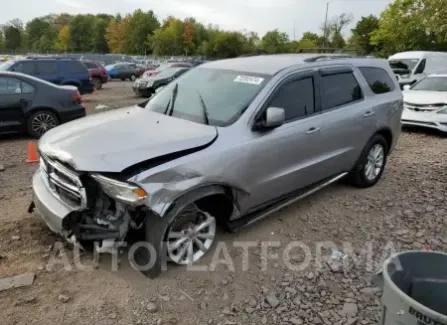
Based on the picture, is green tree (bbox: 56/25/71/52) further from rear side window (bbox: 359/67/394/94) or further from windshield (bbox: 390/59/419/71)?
rear side window (bbox: 359/67/394/94)

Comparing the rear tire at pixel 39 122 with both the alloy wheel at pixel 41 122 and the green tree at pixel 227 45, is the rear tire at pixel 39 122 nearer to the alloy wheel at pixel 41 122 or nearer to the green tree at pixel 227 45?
the alloy wheel at pixel 41 122

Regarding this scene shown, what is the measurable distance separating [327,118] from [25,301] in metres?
3.36

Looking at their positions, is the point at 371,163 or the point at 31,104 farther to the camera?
the point at 31,104

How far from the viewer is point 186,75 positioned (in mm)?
4609

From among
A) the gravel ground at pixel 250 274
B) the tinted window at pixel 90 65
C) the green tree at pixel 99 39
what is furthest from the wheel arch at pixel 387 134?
the green tree at pixel 99 39

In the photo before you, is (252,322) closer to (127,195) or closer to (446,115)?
(127,195)

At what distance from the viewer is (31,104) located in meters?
7.90

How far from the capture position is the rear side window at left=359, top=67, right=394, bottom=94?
510 centimetres

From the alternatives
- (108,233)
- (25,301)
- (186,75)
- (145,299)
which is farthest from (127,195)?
A: (186,75)

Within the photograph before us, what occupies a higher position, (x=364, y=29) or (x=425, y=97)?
(x=364, y=29)

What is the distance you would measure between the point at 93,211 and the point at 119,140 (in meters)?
0.61

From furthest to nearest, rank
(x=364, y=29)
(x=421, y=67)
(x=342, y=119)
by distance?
(x=364, y=29), (x=421, y=67), (x=342, y=119)

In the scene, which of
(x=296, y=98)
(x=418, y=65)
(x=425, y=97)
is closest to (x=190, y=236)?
(x=296, y=98)

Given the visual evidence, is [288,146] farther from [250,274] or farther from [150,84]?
[150,84]
